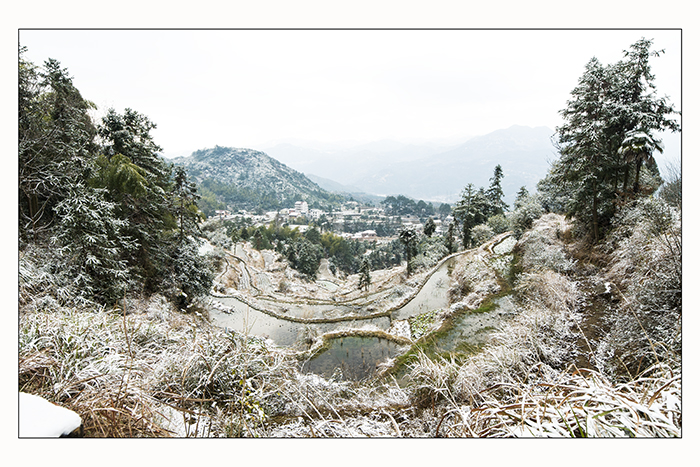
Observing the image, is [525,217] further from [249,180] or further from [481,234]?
[249,180]

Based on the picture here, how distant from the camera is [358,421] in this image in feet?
7.74

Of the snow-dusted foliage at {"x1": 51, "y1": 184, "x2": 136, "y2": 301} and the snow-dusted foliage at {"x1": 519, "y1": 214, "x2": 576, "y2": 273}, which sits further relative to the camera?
the snow-dusted foliage at {"x1": 519, "y1": 214, "x2": 576, "y2": 273}

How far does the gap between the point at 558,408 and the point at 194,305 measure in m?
10.6

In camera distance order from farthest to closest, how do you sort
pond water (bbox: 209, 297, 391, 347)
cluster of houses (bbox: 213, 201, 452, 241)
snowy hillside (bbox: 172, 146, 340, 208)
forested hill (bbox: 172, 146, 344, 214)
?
snowy hillside (bbox: 172, 146, 340, 208) → forested hill (bbox: 172, 146, 344, 214) → cluster of houses (bbox: 213, 201, 452, 241) → pond water (bbox: 209, 297, 391, 347)

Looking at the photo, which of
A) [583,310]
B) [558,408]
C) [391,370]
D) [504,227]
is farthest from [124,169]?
[504,227]

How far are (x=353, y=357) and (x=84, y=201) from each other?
6628 mm

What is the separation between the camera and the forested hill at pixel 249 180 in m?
135

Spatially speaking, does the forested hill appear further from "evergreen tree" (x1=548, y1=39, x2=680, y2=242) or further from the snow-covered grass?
the snow-covered grass

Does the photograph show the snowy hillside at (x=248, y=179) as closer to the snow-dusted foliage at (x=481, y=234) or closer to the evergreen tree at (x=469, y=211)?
the evergreen tree at (x=469, y=211)

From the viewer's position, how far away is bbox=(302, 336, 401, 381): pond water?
228 inches

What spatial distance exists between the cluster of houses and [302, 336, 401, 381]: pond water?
259 feet

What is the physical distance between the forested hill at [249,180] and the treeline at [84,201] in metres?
124

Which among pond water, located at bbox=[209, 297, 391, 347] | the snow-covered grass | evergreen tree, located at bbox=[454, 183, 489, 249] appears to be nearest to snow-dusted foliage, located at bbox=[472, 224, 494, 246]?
evergreen tree, located at bbox=[454, 183, 489, 249]

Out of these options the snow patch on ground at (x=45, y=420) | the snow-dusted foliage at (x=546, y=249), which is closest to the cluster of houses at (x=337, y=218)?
the snow-dusted foliage at (x=546, y=249)
